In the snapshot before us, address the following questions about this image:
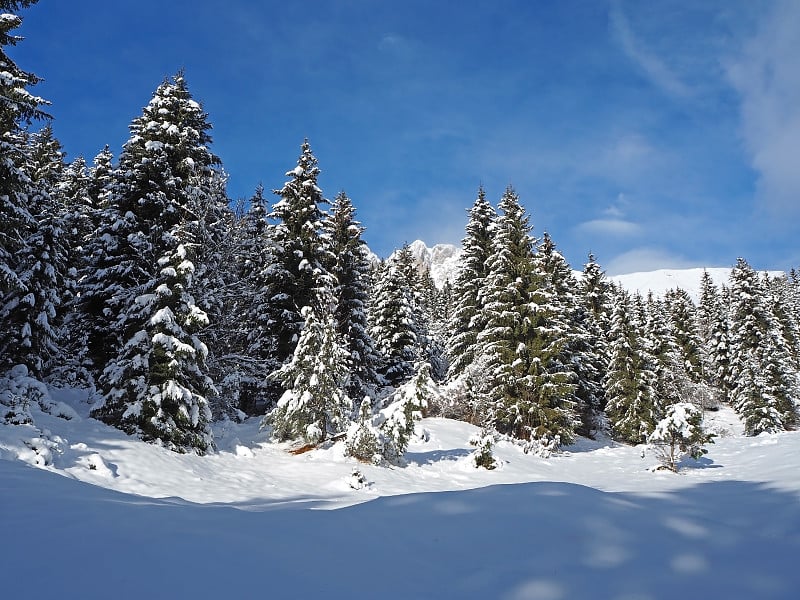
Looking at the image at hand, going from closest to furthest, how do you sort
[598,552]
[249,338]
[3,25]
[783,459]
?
[598,552], [3,25], [783,459], [249,338]

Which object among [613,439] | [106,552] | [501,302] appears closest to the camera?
[106,552]

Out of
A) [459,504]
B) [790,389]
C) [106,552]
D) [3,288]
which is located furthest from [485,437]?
[790,389]

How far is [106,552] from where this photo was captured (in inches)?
153

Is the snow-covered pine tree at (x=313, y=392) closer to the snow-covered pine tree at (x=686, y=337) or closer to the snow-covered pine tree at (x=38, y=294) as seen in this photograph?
the snow-covered pine tree at (x=38, y=294)

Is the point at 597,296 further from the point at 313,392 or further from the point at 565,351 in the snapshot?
the point at 313,392

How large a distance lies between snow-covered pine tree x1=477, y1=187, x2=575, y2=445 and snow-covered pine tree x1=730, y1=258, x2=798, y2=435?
16.6m

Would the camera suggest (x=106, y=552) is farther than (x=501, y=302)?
No

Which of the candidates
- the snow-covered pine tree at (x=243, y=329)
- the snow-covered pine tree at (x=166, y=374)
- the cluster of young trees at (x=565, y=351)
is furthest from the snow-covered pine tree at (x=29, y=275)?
the cluster of young trees at (x=565, y=351)

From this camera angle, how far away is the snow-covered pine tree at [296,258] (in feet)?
71.5

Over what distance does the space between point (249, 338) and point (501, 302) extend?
12269 mm

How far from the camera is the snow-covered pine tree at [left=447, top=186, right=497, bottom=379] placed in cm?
2784

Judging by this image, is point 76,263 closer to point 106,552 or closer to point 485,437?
point 485,437

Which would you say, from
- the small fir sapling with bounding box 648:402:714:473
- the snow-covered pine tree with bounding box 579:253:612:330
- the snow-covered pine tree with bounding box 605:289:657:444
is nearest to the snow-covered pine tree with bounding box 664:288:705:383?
the snow-covered pine tree with bounding box 579:253:612:330

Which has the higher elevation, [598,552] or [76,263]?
[76,263]
